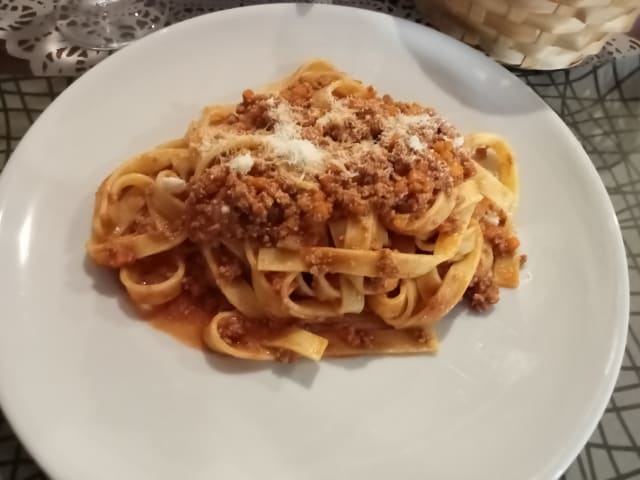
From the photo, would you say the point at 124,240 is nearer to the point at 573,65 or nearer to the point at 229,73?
the point at 229,73

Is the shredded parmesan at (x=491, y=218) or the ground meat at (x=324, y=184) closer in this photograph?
the ground meat at (x=324, y=184)

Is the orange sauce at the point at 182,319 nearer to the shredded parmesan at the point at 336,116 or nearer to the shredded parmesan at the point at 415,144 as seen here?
the shredded parmesan at the point at 336,116

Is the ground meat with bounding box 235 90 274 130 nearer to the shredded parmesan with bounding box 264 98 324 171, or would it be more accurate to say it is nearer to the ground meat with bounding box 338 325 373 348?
the shredded parmesan with bounding box 264 98 324 171

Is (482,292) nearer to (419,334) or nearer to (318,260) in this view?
(419,334)

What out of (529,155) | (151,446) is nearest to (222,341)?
(151,446)

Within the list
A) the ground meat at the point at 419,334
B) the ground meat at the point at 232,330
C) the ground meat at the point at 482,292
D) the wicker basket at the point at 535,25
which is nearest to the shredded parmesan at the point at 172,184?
the ground meat at the point at 232,330

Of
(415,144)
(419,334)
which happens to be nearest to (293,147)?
(415,144)
